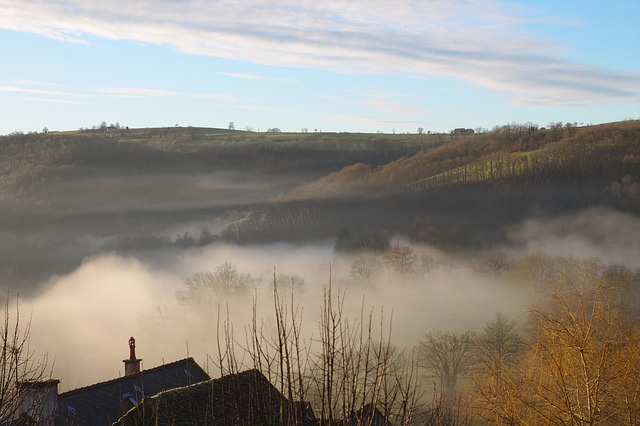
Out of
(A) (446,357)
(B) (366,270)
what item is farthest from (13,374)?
(B) (366,270)

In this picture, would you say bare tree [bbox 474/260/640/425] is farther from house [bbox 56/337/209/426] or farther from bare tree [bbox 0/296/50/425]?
house [bbox 56/337/209/426]

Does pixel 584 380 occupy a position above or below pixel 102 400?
above

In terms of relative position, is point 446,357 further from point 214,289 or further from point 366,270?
point 366,270


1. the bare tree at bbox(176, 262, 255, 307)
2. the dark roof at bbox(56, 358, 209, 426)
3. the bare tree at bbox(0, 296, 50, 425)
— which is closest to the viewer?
the bare tree at bbox(0, 296, 50, 425)

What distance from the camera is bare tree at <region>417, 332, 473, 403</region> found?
74.9m

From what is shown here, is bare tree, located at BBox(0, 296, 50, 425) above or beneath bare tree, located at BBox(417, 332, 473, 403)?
above

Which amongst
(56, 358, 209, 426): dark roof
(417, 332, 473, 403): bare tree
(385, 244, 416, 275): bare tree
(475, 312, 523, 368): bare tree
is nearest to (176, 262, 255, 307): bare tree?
(385, 244, 416, 275): bare tree

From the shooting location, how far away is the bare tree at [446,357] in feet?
246

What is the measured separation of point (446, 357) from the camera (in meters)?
76.2

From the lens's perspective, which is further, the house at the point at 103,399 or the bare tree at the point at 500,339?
the bare tree at the point at 500,339

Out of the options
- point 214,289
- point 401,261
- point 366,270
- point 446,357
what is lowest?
point 214,289

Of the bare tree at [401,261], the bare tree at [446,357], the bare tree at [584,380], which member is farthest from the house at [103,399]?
the bare tree at [401,261]

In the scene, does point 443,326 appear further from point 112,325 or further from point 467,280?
point 112,325

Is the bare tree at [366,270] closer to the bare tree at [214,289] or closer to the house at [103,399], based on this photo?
the bare tree at [214,289]
